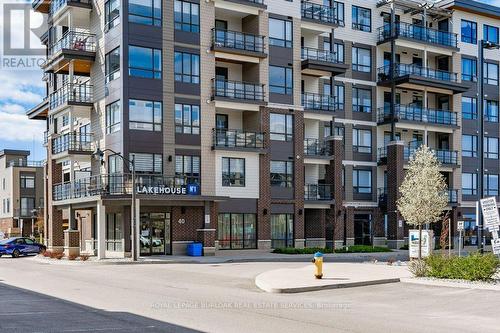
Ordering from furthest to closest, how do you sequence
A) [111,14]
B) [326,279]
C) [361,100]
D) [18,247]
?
[361,100], [18,247], [111,14], [326,279]

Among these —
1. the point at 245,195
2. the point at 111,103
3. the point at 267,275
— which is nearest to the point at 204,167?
the point at 245,195

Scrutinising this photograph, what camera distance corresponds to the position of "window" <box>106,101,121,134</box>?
40781mm

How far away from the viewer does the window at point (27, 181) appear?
8281 cm

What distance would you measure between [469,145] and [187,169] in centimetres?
2899

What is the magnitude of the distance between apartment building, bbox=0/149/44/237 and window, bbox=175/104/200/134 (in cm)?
4422

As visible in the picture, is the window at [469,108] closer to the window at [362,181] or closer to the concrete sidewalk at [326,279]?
the window at [362,181]

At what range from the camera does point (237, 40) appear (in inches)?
1759

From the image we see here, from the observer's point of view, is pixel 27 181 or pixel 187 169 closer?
pixel 187 169

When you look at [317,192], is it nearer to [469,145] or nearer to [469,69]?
[469,145]

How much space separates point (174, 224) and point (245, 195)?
19.8ft

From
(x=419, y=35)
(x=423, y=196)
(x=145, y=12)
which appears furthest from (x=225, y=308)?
(x=419, y=35)

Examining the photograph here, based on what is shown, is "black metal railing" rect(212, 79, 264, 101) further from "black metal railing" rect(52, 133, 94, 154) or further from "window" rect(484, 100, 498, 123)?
"window" rect(484, 100, 498, 123)

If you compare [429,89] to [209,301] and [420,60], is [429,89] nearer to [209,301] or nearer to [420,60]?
[420,60]

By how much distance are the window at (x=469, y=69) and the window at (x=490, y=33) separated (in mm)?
2759
